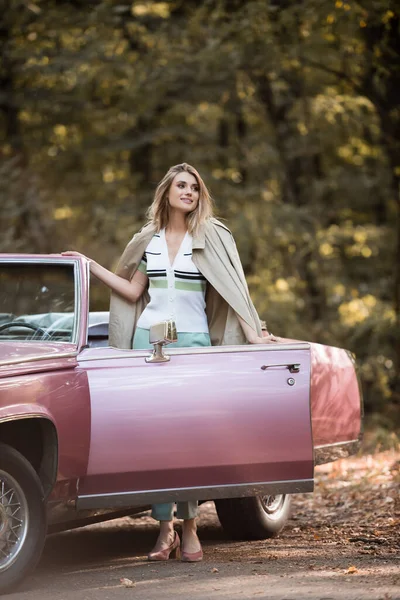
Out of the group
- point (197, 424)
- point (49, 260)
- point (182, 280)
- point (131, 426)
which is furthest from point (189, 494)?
point (49, 260)

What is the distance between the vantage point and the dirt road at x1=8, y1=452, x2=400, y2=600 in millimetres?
5406

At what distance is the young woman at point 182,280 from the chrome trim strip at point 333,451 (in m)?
0.71

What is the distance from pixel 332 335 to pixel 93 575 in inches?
443

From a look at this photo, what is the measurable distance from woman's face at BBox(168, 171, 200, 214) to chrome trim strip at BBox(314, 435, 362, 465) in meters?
1.60

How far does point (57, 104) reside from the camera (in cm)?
1566

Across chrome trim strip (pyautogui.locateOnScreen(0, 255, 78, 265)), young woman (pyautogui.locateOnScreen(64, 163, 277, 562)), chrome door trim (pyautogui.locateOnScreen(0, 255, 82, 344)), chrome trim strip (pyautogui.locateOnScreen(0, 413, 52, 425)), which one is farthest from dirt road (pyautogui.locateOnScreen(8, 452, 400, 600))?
chrome trim strip (pyautogui.locateOnScreen(0, 255, 78, 265))

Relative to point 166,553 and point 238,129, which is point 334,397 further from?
point 238,129

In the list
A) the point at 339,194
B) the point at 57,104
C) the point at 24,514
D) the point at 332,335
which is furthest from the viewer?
the point at 339,194

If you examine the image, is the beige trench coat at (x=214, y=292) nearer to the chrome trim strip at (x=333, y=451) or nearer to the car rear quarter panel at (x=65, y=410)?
the chrome trim strip at (x=333, y=451)

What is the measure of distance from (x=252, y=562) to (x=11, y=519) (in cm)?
150

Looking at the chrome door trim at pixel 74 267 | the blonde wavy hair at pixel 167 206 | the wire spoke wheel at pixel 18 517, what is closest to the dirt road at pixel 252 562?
the wire spoke wheel at pixel 18 517

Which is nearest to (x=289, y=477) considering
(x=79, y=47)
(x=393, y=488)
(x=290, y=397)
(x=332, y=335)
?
(x=290, y=397)

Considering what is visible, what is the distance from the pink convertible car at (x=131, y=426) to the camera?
5.47m

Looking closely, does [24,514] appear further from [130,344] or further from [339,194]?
[339,194]
